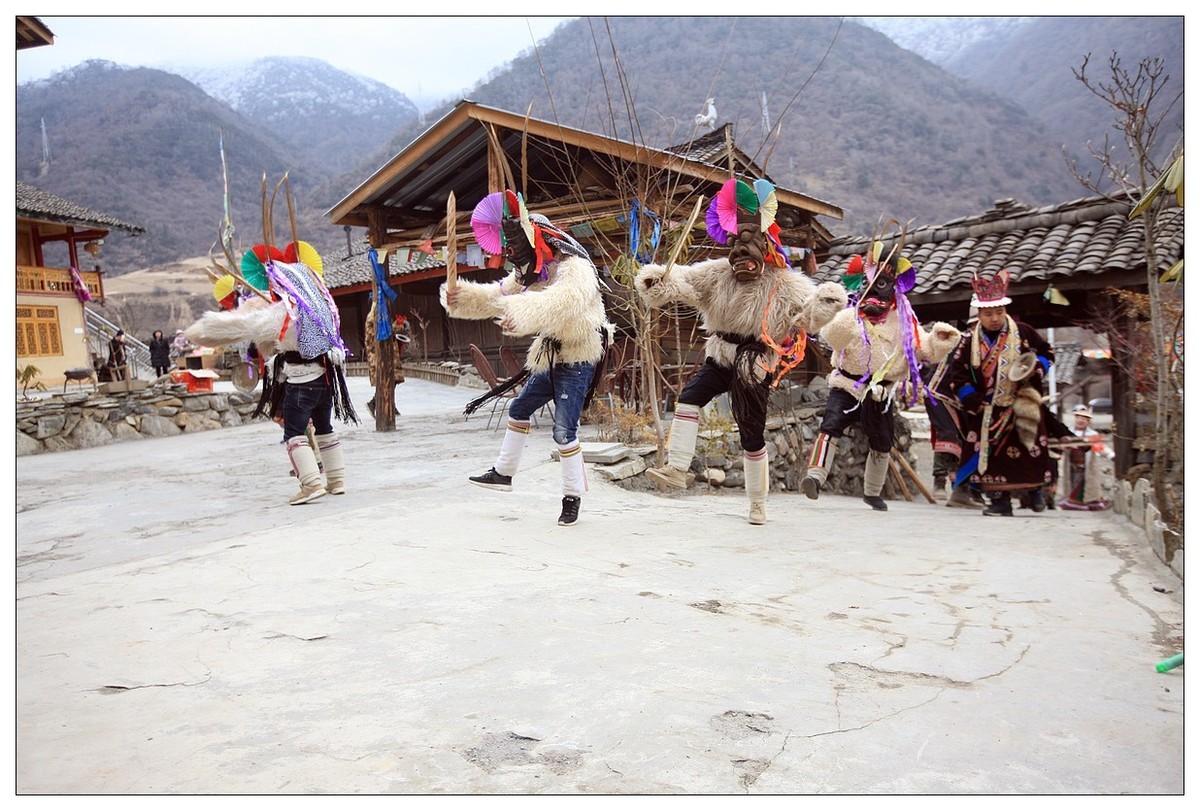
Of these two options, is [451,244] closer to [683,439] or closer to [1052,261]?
[683,439]

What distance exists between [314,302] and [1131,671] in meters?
4.57

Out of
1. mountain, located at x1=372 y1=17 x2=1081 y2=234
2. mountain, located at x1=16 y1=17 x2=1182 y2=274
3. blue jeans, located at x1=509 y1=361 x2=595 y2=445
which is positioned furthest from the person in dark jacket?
mountain, located at x1=372 y1=17 x2=1081 y2=234

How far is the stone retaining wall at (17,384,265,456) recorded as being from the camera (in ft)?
34.6

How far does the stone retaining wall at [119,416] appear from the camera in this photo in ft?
34.6

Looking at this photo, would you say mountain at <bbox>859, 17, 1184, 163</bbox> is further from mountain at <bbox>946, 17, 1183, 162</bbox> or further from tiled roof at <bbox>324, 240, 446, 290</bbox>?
tiled roof at <bbox>324, 240, 446, 290</bbox>

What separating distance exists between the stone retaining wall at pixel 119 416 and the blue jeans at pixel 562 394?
8564 millimetres

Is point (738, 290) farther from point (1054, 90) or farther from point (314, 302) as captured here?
point (1054, 90)

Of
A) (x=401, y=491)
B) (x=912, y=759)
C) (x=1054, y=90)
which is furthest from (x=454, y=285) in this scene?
(x=1054, y=90)

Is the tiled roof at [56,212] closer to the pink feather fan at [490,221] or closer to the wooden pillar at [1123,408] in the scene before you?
the pink feather fan at [490,221]

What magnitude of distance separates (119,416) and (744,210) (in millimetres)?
9854

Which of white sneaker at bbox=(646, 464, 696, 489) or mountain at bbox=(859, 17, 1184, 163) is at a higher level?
mountain at bbox=(859, 17, 1184, 163)

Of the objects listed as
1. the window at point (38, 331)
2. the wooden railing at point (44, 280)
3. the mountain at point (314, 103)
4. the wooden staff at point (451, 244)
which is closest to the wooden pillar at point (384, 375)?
the wooden staff at point (451, 244)

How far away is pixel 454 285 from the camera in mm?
4301

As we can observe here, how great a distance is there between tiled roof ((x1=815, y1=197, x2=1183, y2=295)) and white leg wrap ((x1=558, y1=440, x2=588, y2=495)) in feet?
19.5
